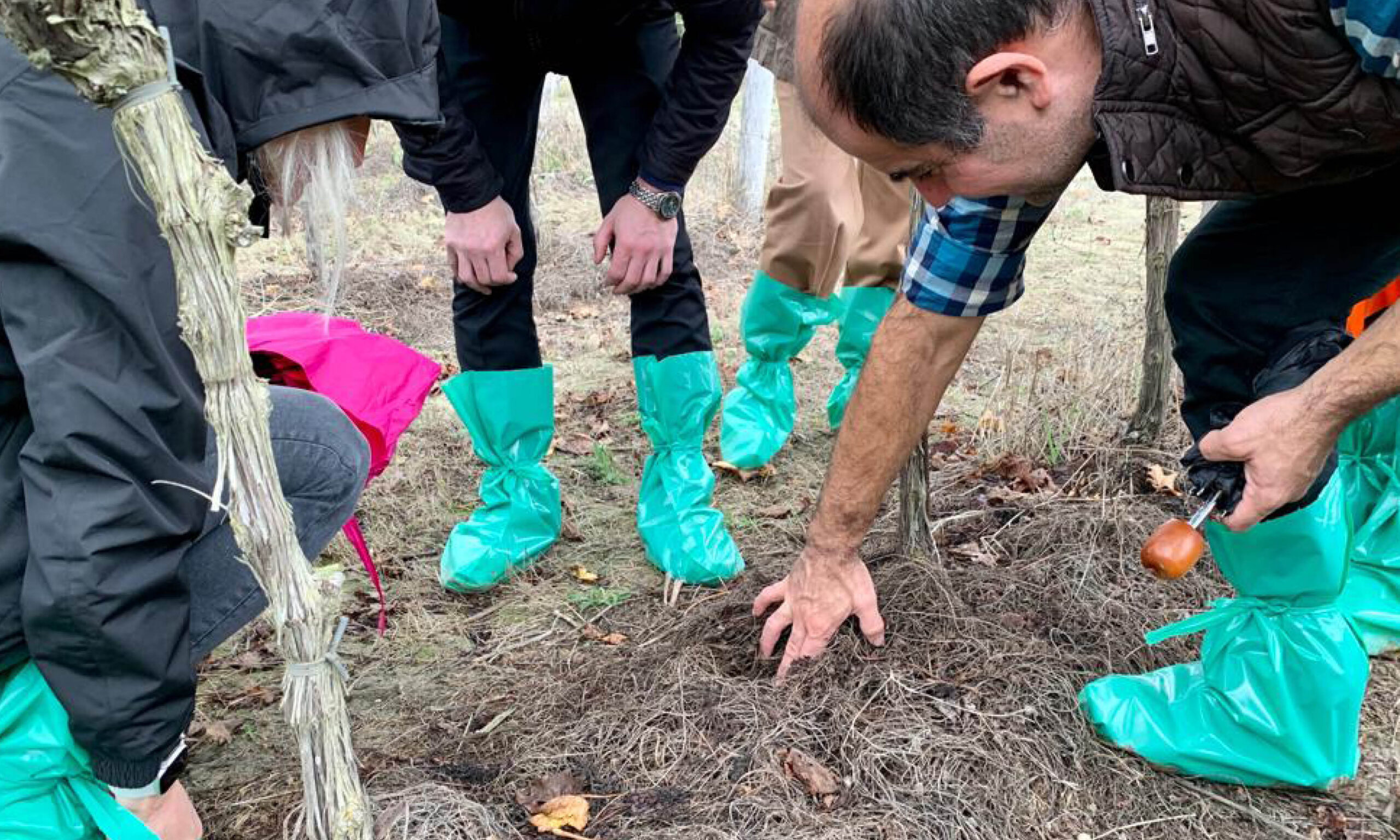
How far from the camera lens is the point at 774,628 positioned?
88.3 inches

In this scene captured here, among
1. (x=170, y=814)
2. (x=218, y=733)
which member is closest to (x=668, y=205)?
(x=218, y=733)

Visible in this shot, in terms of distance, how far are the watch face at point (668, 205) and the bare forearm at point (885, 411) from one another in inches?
32.4

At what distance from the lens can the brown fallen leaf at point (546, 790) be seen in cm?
202

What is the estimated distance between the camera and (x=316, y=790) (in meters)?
1.62

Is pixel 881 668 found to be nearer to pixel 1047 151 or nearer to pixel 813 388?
pixel 1047 151

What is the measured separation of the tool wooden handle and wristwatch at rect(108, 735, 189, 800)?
159 centimetres

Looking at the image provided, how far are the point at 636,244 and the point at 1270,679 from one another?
1.70 metres

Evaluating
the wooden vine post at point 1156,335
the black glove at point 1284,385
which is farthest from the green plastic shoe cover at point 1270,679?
the wooden vine post at point 1156,335

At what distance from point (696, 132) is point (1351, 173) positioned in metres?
1.44

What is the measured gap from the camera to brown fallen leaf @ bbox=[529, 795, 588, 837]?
76.6 inches

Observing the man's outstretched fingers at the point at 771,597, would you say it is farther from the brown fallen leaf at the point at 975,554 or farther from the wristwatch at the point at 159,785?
the wristwatch at the point at 159,785

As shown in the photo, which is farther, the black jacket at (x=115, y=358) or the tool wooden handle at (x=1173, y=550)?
the tool wooden handle at (x=1173, y=550)

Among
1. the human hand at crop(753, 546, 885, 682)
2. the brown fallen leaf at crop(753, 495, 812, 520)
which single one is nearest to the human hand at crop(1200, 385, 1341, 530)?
the human hand at crop(753, 546, 885, 682)

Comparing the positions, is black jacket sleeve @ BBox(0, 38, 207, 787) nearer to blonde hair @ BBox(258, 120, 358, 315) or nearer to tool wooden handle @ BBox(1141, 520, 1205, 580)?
blonde hair @ BBox(258, 120, 358, 315)
